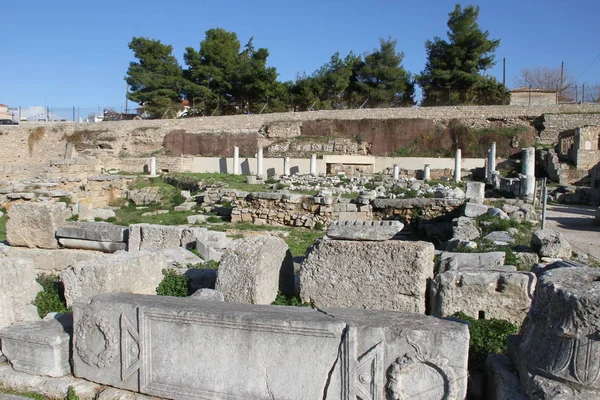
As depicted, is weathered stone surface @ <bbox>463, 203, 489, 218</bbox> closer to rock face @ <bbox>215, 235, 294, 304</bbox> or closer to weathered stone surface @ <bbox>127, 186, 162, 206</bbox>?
rock face @ <bbox>215, 235, 294, 304</bbox>

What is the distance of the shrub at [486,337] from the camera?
3832 mm

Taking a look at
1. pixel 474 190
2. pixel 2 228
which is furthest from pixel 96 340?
pixel 474 190

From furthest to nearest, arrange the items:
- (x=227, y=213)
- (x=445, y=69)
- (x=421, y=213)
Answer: (x=445, y=69), (x=227, y=213), (x=421, y=213)

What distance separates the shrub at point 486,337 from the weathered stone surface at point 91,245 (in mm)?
5361

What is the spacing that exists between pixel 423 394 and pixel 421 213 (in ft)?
34.6

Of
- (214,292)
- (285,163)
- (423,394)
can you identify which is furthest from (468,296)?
(285,163)

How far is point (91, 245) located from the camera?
7461mm

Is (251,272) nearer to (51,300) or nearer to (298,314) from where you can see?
(298,314)

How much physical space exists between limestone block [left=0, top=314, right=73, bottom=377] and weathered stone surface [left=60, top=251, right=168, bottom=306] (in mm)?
560

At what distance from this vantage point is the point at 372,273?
458cm

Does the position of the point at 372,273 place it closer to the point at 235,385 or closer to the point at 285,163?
the point at 235,385

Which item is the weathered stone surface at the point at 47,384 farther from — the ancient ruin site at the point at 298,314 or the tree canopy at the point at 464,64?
the tree canopy at the point at 464,64

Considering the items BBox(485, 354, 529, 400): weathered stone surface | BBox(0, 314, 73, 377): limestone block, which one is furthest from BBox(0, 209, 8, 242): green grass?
BBox(485, 354, 529, 400): weathered stone surface

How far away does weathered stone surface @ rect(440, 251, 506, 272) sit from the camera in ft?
18.6
